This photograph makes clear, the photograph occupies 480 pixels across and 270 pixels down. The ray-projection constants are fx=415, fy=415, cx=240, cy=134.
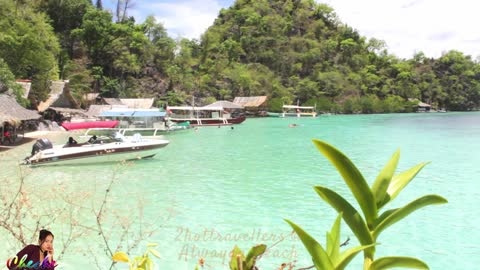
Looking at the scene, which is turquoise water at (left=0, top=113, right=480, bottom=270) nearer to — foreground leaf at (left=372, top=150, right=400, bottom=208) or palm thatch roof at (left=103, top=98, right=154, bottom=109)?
foreground leaf at (left=372, top=150, right=400, bottom=208)

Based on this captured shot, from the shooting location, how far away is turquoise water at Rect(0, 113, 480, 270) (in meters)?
6.75

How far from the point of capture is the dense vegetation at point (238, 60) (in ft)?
158

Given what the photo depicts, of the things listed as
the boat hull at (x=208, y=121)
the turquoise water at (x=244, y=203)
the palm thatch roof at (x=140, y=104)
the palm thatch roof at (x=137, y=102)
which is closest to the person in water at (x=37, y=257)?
the turquoise water at (x=244, y=203)

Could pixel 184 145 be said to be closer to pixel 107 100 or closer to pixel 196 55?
pixel 107 100

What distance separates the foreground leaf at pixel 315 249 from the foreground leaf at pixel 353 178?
7.3 inches

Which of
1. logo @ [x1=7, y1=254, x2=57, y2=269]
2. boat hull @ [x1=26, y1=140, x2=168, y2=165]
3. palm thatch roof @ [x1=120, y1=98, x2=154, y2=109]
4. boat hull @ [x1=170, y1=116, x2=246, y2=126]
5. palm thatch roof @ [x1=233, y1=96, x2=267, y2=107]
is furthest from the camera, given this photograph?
palm thatch roof @ [x1=233, y1=96, x2=267, y2=107]

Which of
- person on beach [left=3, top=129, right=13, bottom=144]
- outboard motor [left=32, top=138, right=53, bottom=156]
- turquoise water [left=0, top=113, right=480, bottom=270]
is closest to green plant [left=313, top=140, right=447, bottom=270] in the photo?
turquoise water [left=0, top=113, right=480, bottom=270]

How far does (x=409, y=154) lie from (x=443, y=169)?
16.3ft

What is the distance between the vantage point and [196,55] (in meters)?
83.4

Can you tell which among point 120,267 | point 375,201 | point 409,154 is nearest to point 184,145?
point 409,154

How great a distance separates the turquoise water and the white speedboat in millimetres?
398

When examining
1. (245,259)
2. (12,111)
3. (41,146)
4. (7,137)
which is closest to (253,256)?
(245,259)

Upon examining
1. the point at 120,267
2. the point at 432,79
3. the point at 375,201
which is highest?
the point at 432,79

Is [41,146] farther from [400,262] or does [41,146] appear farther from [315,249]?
[400,262]
